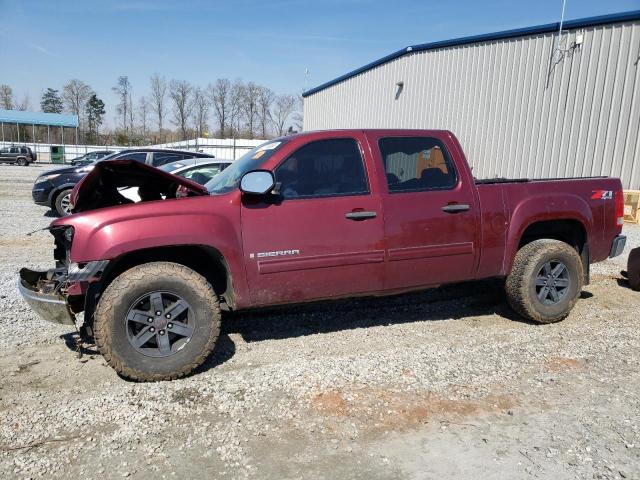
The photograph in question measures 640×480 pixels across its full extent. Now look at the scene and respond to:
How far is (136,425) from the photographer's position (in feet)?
10.3

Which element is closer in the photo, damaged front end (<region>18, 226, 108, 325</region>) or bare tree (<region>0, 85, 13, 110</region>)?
damaged front end (<region>18, 226, 108, 325</region>)

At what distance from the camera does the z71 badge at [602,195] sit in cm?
519

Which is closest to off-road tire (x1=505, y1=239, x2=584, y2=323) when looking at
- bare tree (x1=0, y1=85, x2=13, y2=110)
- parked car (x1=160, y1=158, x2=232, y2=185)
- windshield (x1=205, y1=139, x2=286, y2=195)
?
windshield (x1=205, y1=139, x2=286, y2=195)

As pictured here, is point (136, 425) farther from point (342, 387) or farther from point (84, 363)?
point (342, 387)

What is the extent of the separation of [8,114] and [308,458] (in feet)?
223

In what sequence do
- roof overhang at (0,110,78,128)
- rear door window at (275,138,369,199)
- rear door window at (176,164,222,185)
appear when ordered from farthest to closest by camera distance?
1. roof overhang at (0,110,78,128)
2. rear door window at (176,164,222,185)
3. rear door window at (275,138,369,199)

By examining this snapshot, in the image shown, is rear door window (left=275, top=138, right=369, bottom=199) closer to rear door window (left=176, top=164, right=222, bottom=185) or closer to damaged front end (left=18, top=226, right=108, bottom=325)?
damaged front end (left=18, top=226, right=108, bottom=325)

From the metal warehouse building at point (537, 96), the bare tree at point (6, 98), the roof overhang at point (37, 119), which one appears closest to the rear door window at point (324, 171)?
the metal warehouse building at point (537, 96)

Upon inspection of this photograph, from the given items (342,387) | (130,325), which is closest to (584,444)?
(342,387)

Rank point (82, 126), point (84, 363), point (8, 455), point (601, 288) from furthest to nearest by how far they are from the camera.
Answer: point (82, 126)
point (601, 288)
point (84, 363)
point (8, 455)

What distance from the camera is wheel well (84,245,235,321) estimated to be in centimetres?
370

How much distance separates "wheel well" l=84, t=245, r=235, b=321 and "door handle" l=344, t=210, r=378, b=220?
109 centimetres

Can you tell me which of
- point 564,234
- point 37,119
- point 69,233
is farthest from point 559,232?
point 37,119

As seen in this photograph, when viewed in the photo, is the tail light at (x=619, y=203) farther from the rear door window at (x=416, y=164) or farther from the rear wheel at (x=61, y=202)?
the rear wheel at (x=61, y=202)
